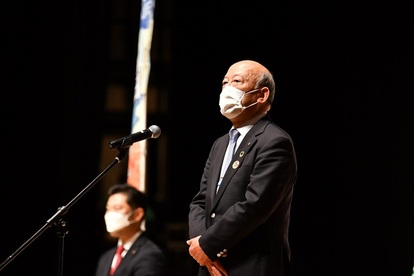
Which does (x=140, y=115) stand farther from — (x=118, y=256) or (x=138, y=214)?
(x=118, y=256)

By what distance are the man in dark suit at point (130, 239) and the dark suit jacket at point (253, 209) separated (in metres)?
0.64

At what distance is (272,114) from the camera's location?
14.7ft

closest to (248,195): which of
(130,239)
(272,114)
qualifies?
(130,239)

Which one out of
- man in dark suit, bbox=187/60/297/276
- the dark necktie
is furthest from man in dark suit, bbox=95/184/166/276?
the dark necktie

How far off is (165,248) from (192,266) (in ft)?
1.17

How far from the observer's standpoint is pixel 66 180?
4.55 m

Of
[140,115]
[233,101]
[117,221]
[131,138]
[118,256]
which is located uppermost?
[233,101]

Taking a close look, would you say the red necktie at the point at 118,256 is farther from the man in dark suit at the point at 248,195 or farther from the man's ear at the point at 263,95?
the man's ear at the point at 263,95

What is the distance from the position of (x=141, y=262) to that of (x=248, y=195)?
951 mm

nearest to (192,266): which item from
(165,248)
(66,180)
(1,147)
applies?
(165,248)

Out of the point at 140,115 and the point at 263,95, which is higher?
the point at 263,95

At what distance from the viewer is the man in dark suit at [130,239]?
3.29 m

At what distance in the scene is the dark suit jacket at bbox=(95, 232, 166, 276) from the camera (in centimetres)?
327

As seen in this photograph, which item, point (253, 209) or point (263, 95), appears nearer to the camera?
point (253, 209)
